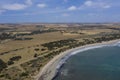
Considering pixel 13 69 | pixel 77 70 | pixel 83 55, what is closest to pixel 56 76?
pixel 77 70

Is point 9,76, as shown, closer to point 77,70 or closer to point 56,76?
point 56,76

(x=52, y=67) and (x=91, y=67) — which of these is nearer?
(x=52, y=67)

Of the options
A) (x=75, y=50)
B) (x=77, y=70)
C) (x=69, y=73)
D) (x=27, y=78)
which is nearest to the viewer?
(x=27, y=78)

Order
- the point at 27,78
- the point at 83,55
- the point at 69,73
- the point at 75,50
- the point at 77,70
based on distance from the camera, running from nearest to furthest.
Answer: the point at 27,78 < the point at 69,73 < the point at 77,70 < the point at 83,55 < the point at 75,50

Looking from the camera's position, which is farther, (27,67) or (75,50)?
(75,50)

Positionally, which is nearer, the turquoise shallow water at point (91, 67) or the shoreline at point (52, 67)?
the shoreline at point (52, 67)

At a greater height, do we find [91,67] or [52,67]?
[52,67]
